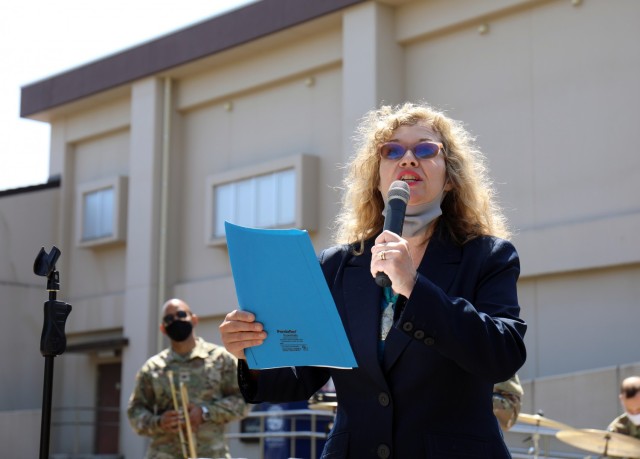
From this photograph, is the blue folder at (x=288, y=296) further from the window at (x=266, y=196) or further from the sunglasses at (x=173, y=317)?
the window at (x=266, y=196)

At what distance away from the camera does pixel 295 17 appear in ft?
57.0

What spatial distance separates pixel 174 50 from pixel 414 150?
16.8 metres

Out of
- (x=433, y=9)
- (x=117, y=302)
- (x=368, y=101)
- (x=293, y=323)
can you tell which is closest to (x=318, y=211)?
(x=368, y=101)

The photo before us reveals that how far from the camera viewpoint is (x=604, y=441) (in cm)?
960

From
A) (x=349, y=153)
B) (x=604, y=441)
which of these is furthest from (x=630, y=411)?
(x=349, y=153)

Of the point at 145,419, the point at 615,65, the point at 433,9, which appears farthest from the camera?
the point at 433,9

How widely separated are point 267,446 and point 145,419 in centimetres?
584

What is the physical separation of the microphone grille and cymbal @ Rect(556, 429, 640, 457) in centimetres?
679

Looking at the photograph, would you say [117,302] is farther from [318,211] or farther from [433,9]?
[433,9]

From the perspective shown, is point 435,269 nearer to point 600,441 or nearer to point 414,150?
point 414,150

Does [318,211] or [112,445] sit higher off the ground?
[318,211]

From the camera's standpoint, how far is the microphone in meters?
2.99

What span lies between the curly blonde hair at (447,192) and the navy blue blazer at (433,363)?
141 mm

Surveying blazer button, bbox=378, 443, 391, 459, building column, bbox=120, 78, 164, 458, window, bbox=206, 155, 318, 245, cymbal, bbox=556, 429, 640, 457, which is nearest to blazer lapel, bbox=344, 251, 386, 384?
blazer button, bbox=378, 443, 391, 459
